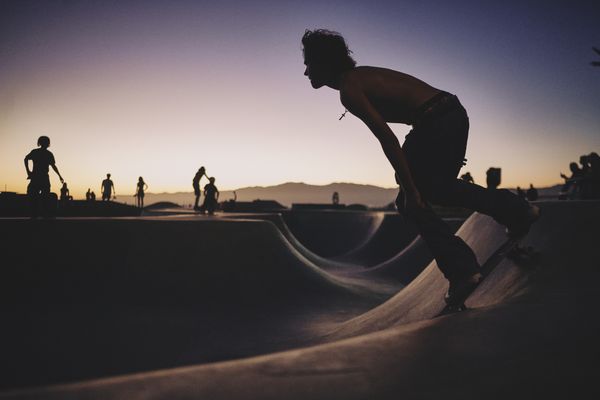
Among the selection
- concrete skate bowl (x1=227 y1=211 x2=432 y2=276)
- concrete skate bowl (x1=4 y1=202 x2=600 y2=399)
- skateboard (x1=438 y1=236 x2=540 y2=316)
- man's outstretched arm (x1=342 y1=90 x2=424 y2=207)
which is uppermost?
man's outstretched arm (x1=342 y1=90 x2=424 y2=207)

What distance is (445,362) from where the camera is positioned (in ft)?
4.33

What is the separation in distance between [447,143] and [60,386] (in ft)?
7.13

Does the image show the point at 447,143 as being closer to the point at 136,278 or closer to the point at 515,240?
the point at 515,240

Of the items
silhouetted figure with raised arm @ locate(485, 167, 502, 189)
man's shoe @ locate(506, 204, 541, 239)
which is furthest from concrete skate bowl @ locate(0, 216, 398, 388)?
→ silhouetted figure with raised arm @ locate(485, 167, 502, 189)

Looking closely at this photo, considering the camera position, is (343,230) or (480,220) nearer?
(480,220)

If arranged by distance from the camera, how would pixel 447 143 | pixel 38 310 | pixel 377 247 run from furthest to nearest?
1. pixel 377 247
2. pixel 38 310
3. pixel 447 143

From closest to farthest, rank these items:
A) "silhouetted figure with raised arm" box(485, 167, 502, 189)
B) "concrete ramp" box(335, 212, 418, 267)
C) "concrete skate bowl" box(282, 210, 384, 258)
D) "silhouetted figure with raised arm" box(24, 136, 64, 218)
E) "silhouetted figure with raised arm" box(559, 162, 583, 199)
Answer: "silhouetted figure with raised arm" box(485, 167, 502, 189)
"silhouetted figure with raised arm" box(559, 162, 583, 199)
"silhouetted figure with raised arm" box(24, 136, 64, 218)
"concrete ramp" box(335, 212, 418, 267)
"concrete skate bowl" box(282, 210, 384, 258)

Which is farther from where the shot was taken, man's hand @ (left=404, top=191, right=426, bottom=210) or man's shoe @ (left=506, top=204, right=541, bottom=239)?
man's shoe @ (left=506, top=204, right=541, bottom=239)

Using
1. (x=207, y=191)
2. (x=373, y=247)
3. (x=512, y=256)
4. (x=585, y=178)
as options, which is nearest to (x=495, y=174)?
(x=585, y=178)

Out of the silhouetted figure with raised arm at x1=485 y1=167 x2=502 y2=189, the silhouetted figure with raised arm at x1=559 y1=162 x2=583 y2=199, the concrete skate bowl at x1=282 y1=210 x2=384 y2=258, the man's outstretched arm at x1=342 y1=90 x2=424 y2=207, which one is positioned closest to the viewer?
the man's outstretched arm at x1=342 y1=90 x2=424 y2=207

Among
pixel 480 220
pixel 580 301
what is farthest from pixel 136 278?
pixel 580 301

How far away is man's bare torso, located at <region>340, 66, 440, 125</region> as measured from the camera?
86.2 inches

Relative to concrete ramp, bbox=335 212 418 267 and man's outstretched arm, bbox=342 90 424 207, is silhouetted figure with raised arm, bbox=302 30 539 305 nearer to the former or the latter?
man's outstretched arm, bbox=342 90 424 207

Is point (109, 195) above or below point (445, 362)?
above
